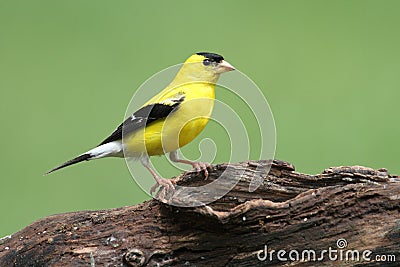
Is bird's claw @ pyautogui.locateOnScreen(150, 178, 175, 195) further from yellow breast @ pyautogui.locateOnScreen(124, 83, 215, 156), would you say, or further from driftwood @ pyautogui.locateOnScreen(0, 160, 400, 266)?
yellow breast @ pyautogui.locateOnScreen(124, 83, 215, 156)

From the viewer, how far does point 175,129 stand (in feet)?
8.93

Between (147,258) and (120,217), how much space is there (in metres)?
0.25

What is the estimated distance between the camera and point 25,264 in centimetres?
244

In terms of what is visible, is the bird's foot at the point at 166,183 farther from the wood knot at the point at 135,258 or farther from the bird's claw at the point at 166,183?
the wood knot at the point at 135,258

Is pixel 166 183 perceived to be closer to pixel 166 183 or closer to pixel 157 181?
pixel 166 183

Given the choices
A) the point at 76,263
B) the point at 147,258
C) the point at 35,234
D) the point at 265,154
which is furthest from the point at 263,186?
the point at 35,234

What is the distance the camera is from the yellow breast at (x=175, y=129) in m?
2.72

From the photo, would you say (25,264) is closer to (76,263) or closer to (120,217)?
(76,263)

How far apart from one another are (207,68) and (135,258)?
41.7 inches

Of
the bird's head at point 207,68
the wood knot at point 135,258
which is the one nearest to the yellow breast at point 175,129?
the bird's head at point 207,68

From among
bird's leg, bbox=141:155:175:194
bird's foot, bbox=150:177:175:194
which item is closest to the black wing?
bird's leg, bbox=141:155:175:194

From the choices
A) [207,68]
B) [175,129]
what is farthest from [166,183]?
[207,68]

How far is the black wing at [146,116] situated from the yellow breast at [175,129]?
0.07 ft

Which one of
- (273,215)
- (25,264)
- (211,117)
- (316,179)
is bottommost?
(25,264)
